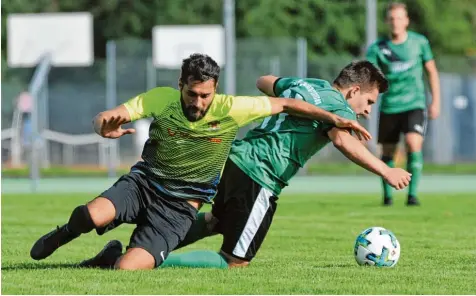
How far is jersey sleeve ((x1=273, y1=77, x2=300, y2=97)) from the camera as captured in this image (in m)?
8.80

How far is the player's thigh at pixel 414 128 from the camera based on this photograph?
15070 millimetres

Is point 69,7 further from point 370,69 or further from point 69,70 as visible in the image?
point 370,69

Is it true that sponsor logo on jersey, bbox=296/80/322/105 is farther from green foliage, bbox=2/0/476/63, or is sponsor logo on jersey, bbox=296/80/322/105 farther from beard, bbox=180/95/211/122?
green foliage, bbox=2/0/476/63

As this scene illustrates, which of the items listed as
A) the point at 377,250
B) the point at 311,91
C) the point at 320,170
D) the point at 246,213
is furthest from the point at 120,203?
the point at 320,170

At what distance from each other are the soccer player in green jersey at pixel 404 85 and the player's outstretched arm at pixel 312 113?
6.96 m

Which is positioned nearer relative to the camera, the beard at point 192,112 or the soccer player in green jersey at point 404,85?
the beard at point 192,112

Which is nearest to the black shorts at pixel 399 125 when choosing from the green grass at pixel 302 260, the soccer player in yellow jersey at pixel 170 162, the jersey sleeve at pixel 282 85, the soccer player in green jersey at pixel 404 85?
the soccer player in green jersey at pixel 404 85

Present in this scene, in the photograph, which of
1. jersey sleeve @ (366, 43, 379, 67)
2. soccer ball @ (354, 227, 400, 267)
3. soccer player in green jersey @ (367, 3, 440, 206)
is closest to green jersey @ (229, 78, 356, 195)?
soccer ball @ (354, 227, 400, 267)

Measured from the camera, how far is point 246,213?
8.56 m

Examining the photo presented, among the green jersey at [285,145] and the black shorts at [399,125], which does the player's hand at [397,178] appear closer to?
the green jersey at [285,145]

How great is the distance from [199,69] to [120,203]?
43.3 inches

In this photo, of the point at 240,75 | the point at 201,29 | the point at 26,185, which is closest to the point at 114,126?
the point at 26,185

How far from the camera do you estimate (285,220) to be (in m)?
13.6

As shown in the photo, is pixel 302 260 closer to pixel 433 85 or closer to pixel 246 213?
pixel 246 213
